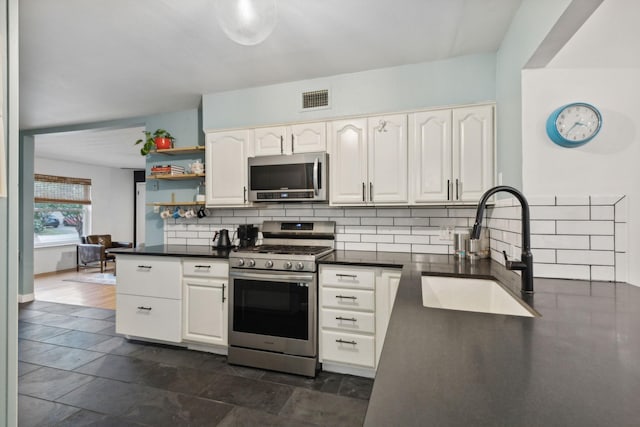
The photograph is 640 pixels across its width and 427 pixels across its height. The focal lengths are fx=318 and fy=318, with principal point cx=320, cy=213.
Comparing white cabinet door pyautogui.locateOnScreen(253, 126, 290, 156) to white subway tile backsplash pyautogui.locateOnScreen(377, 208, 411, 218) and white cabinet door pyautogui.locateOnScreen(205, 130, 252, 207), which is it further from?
white subway tile backsplash pyautogui.locateOnScreen(377, 208, 411, 218)

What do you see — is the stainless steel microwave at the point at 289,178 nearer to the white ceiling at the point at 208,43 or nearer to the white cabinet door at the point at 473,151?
the white ceiling at the point at 208,43

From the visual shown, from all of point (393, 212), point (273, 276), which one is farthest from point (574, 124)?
point (273, 276)

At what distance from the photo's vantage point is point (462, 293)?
5.99ft

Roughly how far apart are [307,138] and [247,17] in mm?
1399

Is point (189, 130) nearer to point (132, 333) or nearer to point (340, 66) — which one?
point (340, 66)

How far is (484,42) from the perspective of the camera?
7.43ft

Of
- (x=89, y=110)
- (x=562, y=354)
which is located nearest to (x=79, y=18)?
(x=89, y=110)

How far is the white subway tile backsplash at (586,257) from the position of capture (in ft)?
5.11

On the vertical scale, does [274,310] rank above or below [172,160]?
below

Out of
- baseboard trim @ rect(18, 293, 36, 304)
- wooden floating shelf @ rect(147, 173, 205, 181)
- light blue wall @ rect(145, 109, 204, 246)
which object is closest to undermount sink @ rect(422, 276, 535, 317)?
wooden floating shelf @ rect(147, 173, 205, 181)

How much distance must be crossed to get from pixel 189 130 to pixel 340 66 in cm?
193

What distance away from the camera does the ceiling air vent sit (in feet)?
9.32

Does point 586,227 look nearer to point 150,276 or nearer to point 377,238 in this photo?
point 377,238

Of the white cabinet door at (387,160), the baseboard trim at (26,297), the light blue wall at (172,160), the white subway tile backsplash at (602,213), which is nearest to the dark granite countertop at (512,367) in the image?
the white subway tile backsplash at (602,213)
